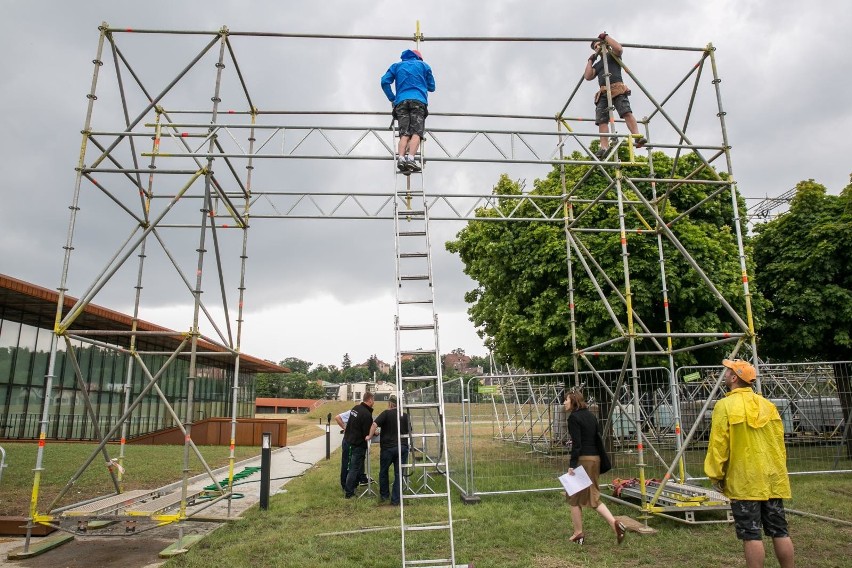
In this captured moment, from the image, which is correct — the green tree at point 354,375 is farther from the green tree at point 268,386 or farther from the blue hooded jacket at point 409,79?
the blue hooded jacket at point 409,79

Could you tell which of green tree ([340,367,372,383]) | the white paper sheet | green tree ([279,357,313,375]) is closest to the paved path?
the white paper sheet

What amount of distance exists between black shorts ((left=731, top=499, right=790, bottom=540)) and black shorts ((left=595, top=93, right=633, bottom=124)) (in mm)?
6291

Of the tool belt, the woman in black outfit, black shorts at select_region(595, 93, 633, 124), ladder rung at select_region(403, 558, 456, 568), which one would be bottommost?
ladder rung at select_region(403, 558, 456, 568)

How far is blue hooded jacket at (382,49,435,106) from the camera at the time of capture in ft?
28.3

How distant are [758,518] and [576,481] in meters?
2.39

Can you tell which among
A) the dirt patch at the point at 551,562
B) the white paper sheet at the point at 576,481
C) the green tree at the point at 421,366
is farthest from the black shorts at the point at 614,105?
the dirt patch at the point at 551,562

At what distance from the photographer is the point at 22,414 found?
20297 mm

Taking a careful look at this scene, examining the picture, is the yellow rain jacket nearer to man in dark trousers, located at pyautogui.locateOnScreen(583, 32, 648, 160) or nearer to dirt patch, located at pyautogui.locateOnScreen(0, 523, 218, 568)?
man in dark trousers, located at pyautogui.locateOnScreen(583, 32, 648, 160)

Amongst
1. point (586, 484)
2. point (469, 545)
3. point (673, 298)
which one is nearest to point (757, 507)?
point (586, 484)

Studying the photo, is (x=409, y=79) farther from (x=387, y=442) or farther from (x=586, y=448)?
(x=387, y=442)

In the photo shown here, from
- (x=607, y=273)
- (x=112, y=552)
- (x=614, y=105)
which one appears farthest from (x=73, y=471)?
(x=614, y=105)

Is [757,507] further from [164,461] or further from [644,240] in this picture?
[164,461]

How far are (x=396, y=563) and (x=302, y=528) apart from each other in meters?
2.52

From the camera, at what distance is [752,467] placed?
17.1ft
